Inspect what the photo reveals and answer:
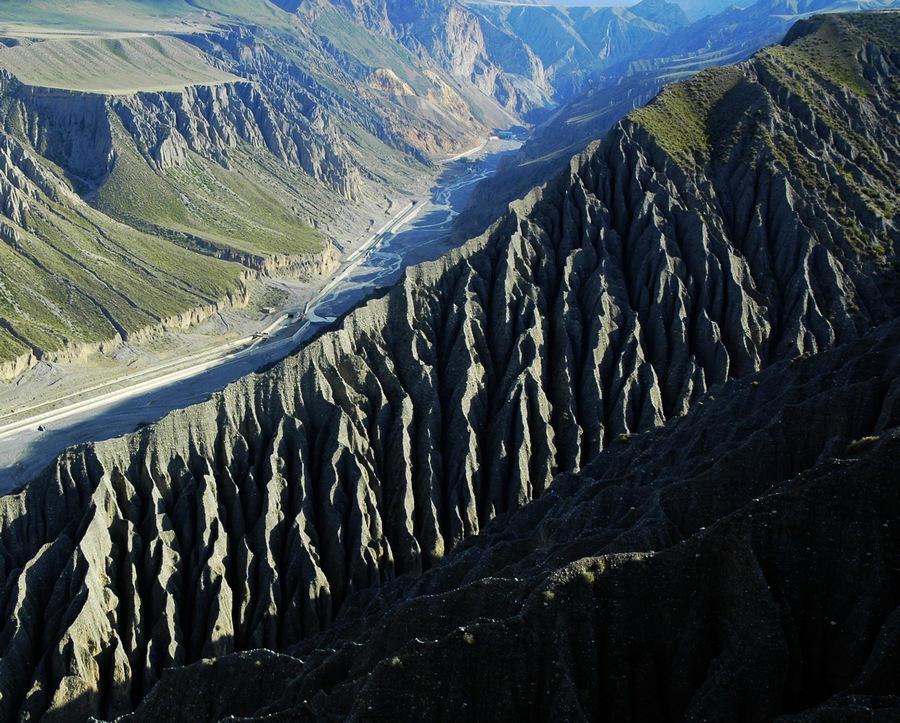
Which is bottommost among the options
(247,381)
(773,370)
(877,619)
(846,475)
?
(877,619)

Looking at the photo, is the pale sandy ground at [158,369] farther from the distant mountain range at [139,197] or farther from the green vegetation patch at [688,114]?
the green vegetation patch at [688,114]

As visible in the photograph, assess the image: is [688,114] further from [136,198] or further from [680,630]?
[136,198]

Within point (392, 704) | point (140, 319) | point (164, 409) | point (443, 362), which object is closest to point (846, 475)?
point (392, 704)

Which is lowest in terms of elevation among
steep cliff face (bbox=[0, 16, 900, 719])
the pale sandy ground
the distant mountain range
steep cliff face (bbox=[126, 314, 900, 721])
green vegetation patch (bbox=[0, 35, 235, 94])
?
steep cliff face (bbox=[126, 314, 900, 721])

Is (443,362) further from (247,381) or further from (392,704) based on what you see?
(392,704)

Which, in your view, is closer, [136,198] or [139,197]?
[136,198]

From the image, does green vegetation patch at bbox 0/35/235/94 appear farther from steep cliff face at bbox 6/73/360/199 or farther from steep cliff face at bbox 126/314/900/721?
steep cliff face at bbox 126/314/900/721

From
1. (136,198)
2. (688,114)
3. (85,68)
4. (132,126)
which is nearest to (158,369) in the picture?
(136,198)

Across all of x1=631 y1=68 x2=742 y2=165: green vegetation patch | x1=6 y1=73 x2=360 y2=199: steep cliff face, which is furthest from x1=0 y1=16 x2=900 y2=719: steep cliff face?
x1=6 y1=73 x2=360 y2=199: steep cliff face
